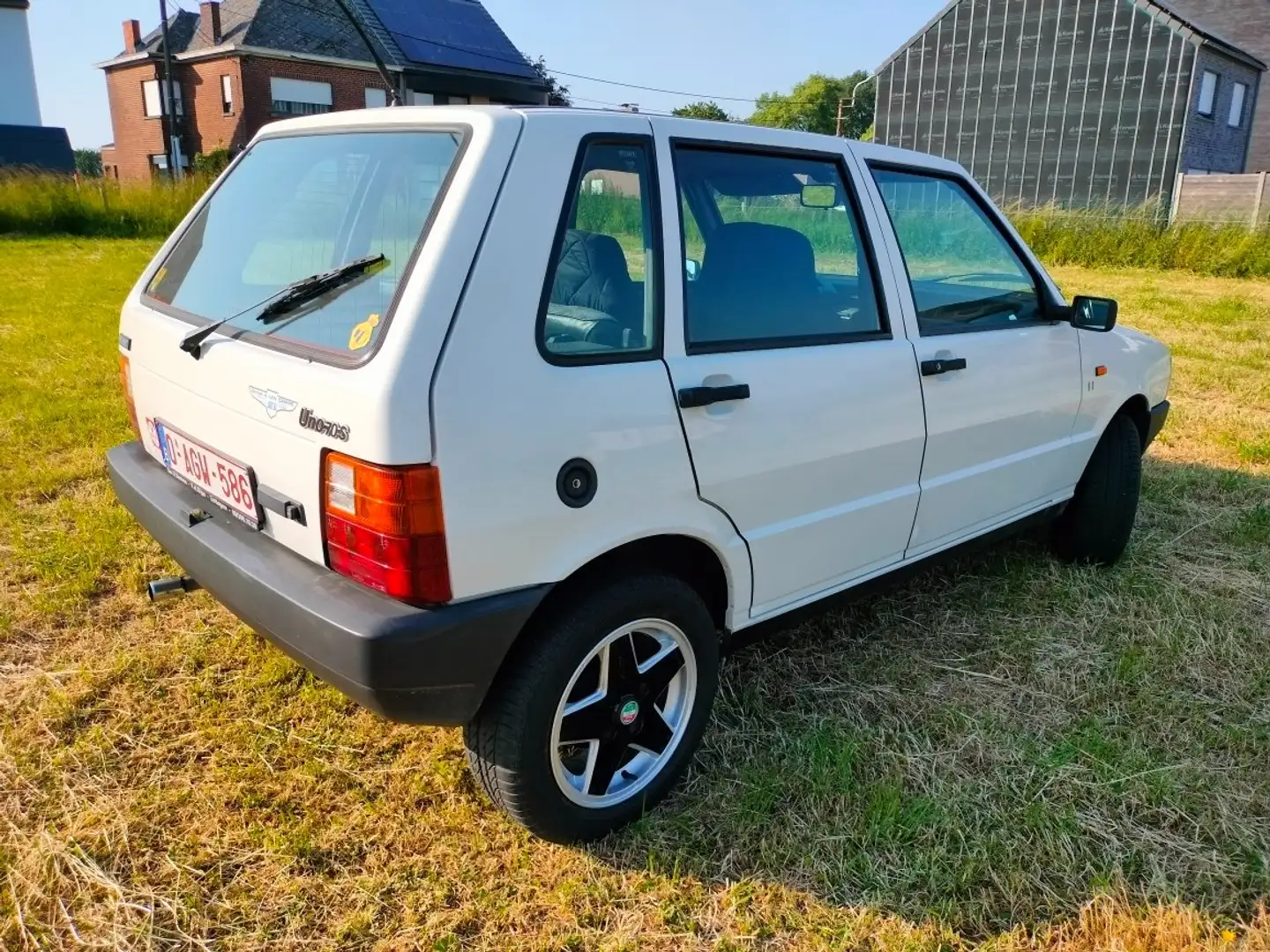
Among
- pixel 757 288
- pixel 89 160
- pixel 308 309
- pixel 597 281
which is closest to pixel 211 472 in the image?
pixel 308 309

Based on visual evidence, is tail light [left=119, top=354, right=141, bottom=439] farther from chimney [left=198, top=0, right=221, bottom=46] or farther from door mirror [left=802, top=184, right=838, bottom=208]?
chimney [left=198, top=0, right=221, bottom=46]

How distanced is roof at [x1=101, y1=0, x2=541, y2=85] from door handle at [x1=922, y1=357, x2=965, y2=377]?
3287cm

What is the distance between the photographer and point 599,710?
236cm

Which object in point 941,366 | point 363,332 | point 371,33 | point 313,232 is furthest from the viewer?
point 371,33

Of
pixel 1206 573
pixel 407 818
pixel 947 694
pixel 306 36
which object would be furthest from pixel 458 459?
pixel 306 36

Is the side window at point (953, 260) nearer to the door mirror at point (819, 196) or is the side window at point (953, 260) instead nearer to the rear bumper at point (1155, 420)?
the door mirror at point (819, 196)

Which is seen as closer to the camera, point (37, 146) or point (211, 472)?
point (211, 472)

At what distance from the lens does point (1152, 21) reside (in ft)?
79.5

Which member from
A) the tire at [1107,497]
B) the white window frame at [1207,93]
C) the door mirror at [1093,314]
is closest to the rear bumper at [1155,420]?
the tire at [1107,497]

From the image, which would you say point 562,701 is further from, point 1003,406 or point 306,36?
point 306,36

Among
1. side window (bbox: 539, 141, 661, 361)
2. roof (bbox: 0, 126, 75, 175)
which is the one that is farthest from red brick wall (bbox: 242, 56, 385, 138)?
side window (bbox: 539, 141, 661, 361)

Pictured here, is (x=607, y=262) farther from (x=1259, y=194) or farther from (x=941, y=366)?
(x=1259, y=194)

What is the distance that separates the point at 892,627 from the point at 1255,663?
132 centimetres

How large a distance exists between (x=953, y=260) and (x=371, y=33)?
33.1 m
